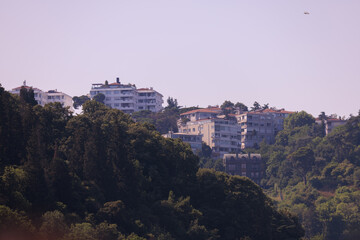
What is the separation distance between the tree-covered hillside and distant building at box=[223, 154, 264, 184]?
2.41 metres

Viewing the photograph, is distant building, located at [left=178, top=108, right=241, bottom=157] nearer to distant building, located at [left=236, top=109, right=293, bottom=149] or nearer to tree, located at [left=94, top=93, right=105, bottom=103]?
distant building, located at [left=236, top=109, right=293, bottom=149]

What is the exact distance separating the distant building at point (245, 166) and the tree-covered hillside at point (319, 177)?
2.41 meters

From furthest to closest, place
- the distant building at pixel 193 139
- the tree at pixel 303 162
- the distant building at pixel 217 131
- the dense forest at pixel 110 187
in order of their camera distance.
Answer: the distant building at pixel 217 131 < the distant building at pixel 193 139 < the tree at pixel 303 162 < the dense forest at pixel 110 187

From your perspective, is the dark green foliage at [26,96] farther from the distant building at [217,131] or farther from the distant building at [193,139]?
the distant building at [217,131]

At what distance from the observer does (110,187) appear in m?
73.0

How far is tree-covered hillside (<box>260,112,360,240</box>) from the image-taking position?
129m

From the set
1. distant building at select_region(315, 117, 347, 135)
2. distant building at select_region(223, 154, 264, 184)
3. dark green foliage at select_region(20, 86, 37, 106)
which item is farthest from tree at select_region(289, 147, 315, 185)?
dark green foliage at select_region(20, 86, 37, 106)

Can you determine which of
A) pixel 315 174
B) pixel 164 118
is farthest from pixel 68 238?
pixel 164 118

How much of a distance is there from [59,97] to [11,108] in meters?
129

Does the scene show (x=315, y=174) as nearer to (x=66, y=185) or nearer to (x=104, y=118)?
(x=104, y=118)

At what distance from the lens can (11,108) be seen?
229ft

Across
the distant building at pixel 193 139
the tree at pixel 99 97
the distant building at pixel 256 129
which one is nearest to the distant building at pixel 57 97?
the tree at pixel 99 97

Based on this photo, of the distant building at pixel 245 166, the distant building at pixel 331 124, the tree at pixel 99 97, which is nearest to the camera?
the distant building at pixel 245 166

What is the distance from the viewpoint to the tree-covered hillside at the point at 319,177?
129m
